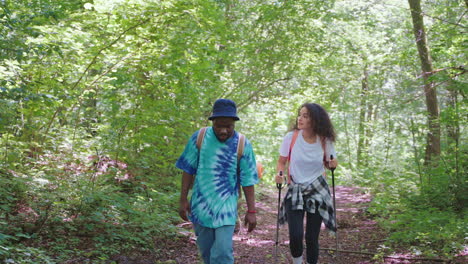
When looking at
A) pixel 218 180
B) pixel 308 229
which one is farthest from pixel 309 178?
pixel 218 180

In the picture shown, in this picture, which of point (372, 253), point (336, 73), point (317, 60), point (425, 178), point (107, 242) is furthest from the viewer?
point (336, 73)

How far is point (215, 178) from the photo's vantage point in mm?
3861

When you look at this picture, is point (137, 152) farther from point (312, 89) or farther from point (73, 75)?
point (312, 89)

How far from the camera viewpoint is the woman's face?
5.20 m

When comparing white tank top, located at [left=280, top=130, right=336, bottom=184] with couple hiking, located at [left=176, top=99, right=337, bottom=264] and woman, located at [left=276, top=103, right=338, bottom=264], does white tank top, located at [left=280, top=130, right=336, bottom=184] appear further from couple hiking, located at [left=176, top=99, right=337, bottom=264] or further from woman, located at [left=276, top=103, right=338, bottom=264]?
couple hiking, located at [left=176, top=99, right=337, bottom=264]

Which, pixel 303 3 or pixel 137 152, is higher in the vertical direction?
pixel 303 3

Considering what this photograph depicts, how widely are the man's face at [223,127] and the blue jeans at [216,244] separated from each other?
32.9 inches

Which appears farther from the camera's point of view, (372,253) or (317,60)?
(317,60)

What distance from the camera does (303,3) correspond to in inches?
522

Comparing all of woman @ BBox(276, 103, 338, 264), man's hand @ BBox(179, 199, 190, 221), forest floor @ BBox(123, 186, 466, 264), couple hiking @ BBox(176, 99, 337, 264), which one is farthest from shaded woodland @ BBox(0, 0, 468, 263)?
woman @ BBox(276, 103, 338, 264)

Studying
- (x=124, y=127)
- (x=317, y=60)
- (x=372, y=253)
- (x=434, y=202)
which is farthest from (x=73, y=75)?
(x=317, y=60)

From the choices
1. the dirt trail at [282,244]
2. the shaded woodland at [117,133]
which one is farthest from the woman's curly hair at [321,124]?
the shaded woodland at [117,133]

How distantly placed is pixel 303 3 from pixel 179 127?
264 inches

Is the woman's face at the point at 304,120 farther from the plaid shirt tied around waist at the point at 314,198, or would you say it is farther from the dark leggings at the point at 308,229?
the dark leggings at the point at 308,229
